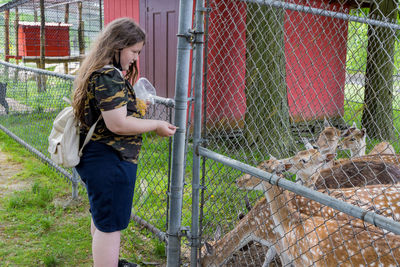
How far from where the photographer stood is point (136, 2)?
9.01m

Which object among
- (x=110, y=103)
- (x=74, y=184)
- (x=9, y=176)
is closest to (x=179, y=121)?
(x=110, y=103)

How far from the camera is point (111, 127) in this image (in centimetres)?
245

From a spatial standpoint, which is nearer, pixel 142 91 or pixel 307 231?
pixel 307 231

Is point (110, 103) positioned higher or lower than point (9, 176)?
higher

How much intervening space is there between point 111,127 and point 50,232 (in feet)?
7.08

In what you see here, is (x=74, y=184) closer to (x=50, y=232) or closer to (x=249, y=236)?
(x=50, y=232)

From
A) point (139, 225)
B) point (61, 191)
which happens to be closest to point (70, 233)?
point (139, 225)

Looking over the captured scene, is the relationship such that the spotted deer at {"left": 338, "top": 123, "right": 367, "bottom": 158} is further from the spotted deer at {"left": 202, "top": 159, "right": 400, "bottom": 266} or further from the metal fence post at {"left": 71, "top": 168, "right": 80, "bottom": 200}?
the metal fence post at {"left": 71, "top": 168, "right": 80, "bottom": 200}

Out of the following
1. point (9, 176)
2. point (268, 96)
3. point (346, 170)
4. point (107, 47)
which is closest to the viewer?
point (107, 47)

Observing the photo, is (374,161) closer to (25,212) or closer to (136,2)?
(25,212)

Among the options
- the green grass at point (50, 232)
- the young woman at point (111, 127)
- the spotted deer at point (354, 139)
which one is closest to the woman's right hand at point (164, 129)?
the young woman at point (111, 127)

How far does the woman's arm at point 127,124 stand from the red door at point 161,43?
5.52 m

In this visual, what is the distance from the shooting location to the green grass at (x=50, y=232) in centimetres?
364

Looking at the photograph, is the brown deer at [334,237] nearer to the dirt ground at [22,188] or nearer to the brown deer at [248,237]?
the brown deer at [248,237]
